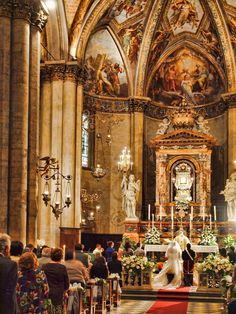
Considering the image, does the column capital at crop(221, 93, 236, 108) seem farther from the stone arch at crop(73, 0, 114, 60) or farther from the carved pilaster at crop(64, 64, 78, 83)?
the carved pilaster at crop(64, 64, 78, 83)

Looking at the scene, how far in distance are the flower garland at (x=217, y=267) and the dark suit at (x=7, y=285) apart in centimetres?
1232

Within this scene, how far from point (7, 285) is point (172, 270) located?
46.3 ft

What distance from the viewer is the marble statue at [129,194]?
3077 centimetres

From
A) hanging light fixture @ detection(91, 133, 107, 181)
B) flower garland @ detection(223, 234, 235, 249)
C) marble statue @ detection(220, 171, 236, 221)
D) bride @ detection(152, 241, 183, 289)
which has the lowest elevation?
bride @ detection(152, 241, 183, 289)

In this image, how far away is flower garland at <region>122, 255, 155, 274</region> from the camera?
19.9 m

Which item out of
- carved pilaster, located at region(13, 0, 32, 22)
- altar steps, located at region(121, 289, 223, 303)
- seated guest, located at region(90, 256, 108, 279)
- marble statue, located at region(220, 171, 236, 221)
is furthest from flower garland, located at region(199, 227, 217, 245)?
carved pilaster, located at region(13, 0, 32, 22)

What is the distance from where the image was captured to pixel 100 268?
14.8 m

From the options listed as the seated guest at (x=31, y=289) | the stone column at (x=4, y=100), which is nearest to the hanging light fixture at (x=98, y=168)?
the stone column at (x=4, y=100)

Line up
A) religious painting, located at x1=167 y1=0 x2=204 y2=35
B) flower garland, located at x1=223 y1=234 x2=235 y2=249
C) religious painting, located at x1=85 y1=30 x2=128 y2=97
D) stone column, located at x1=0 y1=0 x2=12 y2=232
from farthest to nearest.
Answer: religious painting, located at x1=85 y1=30 x2=128 y2=97 → religious painting, located at x1=167 y1=0 x2=204 y2=35 → flower garland, located at x1=223 y1=234 x2=235 y2=249 → stone column, located at x1=0 y1=0 x2=12 y2=232

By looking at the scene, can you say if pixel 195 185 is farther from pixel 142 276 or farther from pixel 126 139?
pixel 142 276

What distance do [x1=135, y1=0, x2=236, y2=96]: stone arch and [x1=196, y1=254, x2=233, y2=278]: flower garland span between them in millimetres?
14244

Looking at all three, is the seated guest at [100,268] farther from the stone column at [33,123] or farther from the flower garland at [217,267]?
the flower garland at [217,267]

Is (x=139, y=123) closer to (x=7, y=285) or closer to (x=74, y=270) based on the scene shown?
(x=74, y=270)

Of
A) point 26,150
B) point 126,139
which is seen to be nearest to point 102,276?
point 26,150
